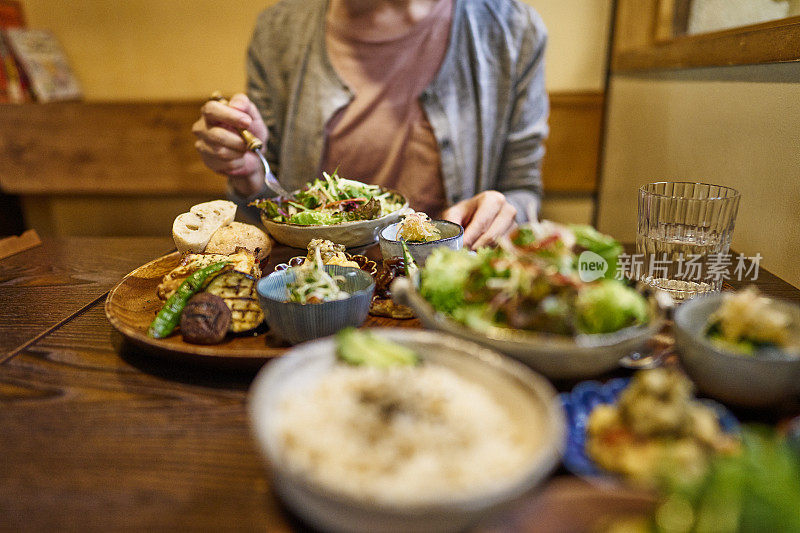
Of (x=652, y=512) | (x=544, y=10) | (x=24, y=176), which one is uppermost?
(x=544, y=10)

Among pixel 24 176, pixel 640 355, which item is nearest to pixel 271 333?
pixel 640 355

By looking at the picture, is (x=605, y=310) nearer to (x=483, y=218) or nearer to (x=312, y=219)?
(x=483, y=218)

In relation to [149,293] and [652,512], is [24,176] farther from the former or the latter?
[652,512]

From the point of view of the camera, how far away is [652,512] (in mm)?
685

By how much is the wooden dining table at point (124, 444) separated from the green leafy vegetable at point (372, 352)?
9.7 inches

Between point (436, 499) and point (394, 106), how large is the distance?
96.5 inches

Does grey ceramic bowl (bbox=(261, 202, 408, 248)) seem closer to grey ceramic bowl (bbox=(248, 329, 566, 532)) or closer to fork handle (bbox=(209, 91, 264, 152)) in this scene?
fork handle (bbox=(209, 91, 264, 152))

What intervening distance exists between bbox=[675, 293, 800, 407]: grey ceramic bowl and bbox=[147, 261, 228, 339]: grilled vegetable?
118 cm

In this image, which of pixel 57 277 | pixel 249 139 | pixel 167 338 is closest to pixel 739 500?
pixel 167 338

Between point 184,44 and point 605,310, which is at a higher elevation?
point 184,44

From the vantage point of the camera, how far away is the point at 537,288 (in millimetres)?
1058

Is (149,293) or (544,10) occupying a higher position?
(544,10)

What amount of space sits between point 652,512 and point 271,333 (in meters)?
0.97

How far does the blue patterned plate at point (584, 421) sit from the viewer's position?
82 cm
